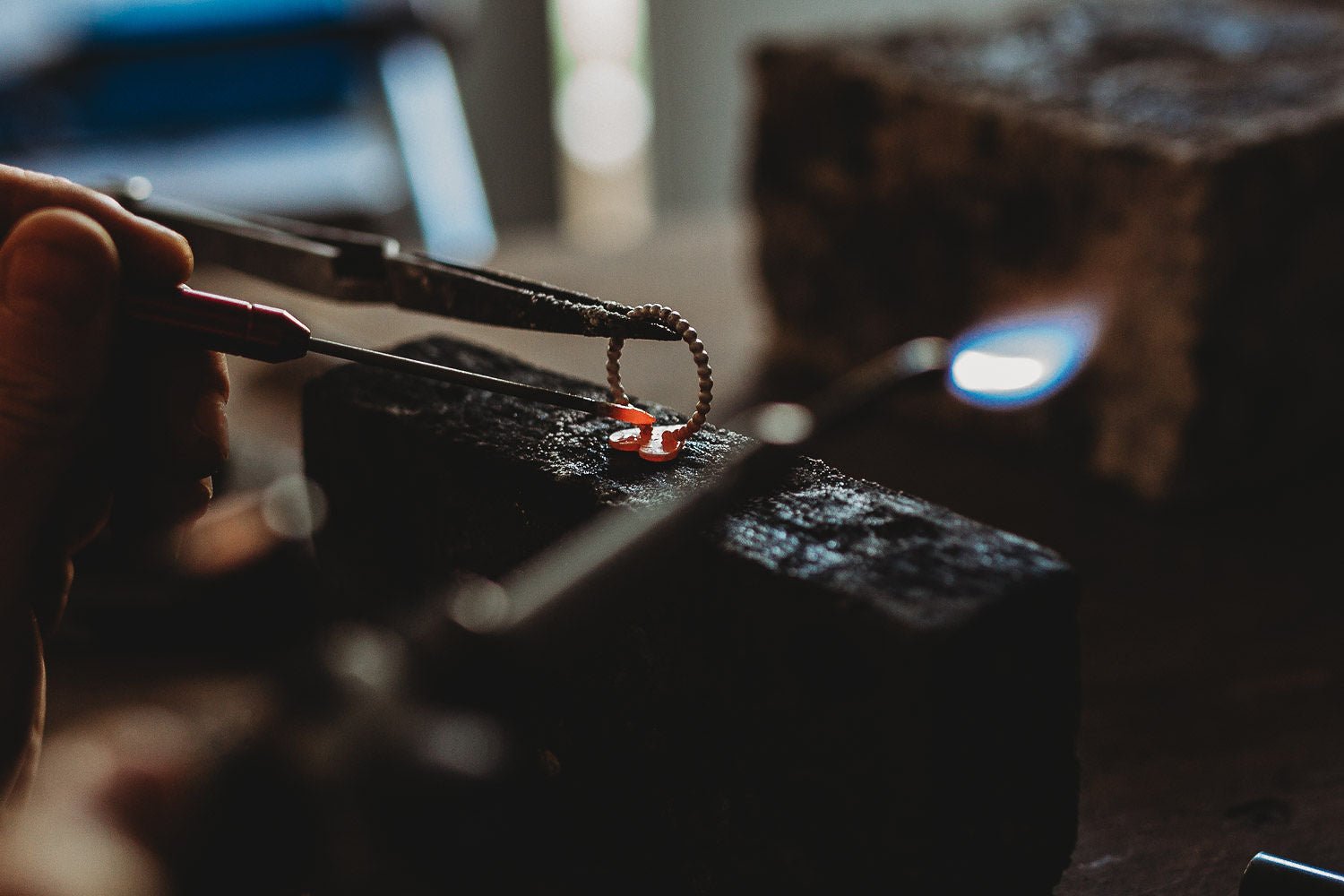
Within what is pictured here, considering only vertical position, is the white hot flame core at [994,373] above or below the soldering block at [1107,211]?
below

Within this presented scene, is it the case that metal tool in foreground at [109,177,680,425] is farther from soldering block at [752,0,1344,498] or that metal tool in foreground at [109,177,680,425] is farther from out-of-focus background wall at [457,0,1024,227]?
out-of-focus background wall at [457,0,1024,227]

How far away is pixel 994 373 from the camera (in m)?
0.61

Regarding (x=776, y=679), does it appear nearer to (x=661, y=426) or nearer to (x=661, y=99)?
(x=661, y=426)

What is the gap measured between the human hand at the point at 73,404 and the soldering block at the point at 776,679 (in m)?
0.10

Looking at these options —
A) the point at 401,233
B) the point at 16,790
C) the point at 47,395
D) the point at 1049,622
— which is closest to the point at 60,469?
the point at 47,395

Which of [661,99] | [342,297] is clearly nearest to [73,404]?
[342,297]

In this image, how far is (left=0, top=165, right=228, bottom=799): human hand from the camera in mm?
466

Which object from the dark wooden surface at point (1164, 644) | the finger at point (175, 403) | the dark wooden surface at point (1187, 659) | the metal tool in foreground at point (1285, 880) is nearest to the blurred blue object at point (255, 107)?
the dark wooden surface at point (1164, 644)

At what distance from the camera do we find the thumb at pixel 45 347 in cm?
46

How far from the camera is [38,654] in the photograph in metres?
0.54

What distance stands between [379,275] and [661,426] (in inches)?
A: 7.5

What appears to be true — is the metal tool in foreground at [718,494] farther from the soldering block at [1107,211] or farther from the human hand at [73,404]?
the soldering block at [1107,211]

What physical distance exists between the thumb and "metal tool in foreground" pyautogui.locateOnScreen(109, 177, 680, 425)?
0.08 ft

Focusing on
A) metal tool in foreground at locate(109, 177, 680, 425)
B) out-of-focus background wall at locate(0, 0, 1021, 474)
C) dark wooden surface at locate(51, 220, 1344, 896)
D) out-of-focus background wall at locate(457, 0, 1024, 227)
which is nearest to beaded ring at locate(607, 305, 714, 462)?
metal tool in foreground at locate(109, 177, 680, 425)
